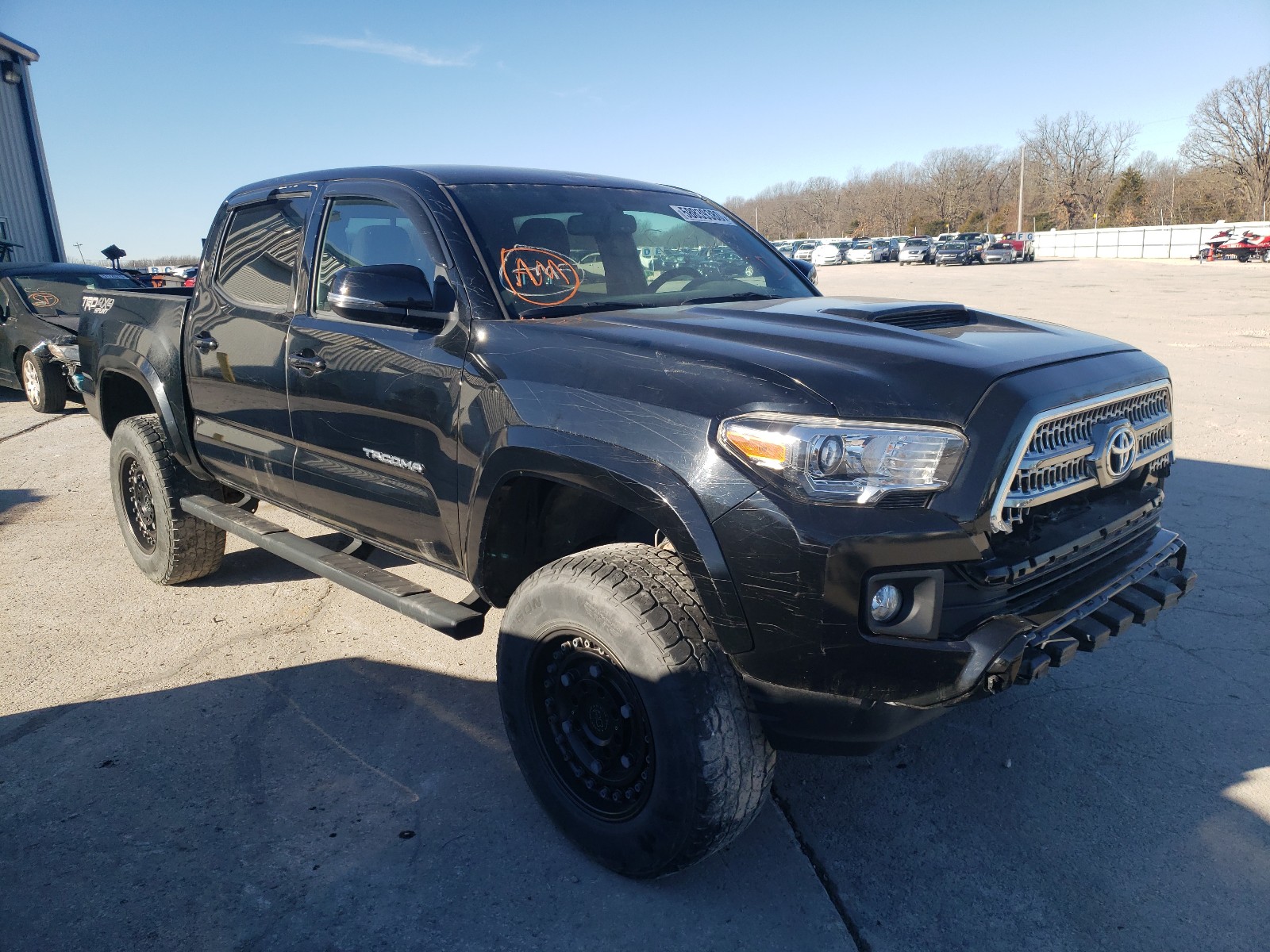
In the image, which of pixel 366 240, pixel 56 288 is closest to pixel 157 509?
pixel 366 240

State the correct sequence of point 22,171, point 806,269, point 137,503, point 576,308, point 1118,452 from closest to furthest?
point 1118,452, point 576,308, point 806,269, point 137,503, point 22,171

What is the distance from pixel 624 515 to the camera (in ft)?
9.85

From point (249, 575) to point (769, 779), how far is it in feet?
12.5

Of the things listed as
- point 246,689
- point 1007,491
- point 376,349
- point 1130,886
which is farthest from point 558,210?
point 1130,886

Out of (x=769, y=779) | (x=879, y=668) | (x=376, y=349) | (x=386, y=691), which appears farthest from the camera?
(x=386, y=691)

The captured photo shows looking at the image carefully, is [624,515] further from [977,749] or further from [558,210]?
[977,749]

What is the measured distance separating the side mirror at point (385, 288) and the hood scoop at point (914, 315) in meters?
1.32

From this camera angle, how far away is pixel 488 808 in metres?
3.01

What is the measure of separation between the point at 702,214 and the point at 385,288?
1655mm

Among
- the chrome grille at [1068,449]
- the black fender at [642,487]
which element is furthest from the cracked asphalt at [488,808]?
the chrome grille at [1068,449]

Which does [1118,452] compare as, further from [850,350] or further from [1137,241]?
[1137,241]

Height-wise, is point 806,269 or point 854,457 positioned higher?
point 806,269

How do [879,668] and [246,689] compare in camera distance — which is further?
[246,689]

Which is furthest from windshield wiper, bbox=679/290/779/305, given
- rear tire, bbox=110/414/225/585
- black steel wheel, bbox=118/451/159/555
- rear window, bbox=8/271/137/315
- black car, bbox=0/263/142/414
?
rear window, bbox=8/271/137/315
